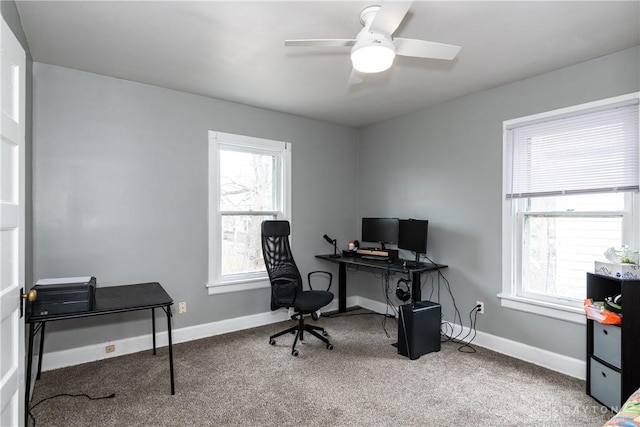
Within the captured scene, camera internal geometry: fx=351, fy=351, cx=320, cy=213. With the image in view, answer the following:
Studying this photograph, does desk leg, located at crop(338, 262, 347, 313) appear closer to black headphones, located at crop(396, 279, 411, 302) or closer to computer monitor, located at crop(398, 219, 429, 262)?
black headphones, located at crop(396, 279, 411, 302)

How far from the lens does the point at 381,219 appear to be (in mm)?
4297

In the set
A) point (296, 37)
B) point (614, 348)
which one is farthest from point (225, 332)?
point (614, 348)

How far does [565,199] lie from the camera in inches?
117

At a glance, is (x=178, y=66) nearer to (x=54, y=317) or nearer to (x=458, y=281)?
(x=54, y=317)

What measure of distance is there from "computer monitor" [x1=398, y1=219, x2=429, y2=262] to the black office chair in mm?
1032

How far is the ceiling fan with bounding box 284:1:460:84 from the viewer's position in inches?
69.6

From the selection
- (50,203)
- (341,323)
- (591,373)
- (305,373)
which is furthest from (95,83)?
(591,373)

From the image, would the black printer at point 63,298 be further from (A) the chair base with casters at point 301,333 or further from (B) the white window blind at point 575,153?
(B) the white window blind at point 575,153

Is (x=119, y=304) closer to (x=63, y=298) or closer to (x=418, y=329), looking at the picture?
(x=63, y=298)

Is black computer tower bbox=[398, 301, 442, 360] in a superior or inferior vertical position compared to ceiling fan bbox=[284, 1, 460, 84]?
inferior

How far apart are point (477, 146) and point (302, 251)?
7.60 ft

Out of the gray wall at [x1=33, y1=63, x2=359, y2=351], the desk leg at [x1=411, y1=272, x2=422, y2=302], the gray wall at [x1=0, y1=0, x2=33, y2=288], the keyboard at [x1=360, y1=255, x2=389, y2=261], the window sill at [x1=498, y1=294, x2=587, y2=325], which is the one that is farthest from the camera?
the keyboard at [x1=360, y1=255, x2=389, y2=261]

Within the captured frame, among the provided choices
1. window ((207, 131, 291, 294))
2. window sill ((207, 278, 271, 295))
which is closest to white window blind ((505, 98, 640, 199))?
window ((207, 131, 291, 294))

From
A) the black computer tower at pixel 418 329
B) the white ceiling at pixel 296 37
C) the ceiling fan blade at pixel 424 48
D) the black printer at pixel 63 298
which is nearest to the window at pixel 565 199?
the white ceiling at pixel 296 37
